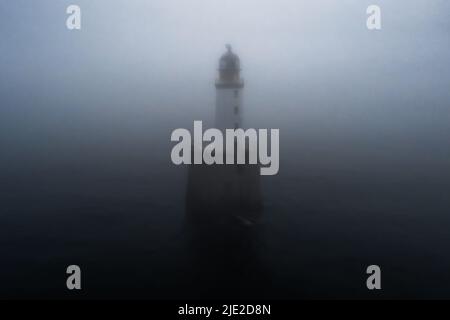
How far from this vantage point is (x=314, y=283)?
1785 mm

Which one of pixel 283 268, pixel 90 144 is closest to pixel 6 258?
pixel 90 144

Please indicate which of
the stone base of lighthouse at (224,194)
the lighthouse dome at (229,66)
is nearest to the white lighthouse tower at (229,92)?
the lighthouse dome at (229,66)

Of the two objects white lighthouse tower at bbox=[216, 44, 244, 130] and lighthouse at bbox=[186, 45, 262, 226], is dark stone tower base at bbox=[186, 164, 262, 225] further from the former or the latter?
white lighthouse tower at bbox=[216, 44, 244, 130]

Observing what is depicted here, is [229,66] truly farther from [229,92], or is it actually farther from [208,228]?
[208,228]

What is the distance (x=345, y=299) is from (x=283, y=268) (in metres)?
0.33

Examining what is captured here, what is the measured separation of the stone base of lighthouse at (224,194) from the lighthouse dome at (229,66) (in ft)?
1.38

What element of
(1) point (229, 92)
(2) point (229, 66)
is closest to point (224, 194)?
(1) point (229, 92)

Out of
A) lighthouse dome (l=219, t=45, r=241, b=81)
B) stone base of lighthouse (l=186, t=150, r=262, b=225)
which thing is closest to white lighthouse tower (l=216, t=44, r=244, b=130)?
lighthouse dome (l=219, t=45, r=241, b=81)

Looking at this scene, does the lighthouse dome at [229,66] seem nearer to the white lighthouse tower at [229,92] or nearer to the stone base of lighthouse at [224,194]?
the white lighthouse tower at [229,92]

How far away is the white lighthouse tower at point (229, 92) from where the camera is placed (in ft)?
5.40

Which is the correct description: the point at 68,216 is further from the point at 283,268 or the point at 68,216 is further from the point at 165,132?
the point at 283,268

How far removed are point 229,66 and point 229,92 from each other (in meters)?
0.13

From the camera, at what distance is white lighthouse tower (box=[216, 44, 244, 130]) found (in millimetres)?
1646

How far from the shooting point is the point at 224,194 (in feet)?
5.77
